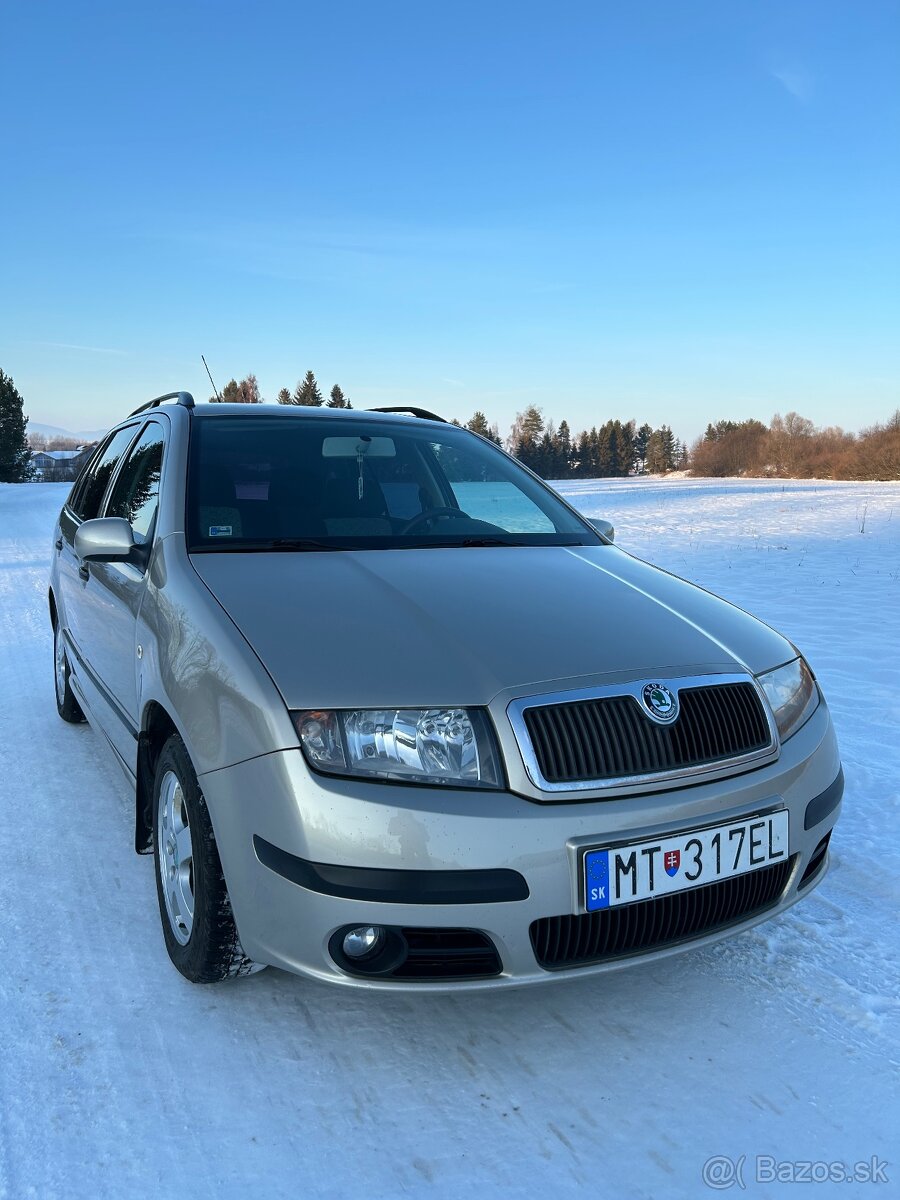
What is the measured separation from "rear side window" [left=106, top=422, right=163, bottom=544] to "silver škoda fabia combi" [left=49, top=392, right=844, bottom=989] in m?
0.25

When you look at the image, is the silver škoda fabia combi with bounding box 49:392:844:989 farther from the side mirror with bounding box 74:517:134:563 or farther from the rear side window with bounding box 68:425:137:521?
the rear side window with bounding box 68:425:137:521

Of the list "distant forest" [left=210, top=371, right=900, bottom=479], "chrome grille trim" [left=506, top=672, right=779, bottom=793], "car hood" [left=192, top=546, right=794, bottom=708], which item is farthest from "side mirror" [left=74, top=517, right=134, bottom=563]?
"distant forest" [left=210, top=371, right=900, bottom=479]

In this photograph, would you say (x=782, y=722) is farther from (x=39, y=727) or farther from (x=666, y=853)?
(x=39, y=727)

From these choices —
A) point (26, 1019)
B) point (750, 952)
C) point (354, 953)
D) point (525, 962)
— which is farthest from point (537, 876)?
point (26, 1019)

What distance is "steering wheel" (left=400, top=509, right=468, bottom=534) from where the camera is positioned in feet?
10.4

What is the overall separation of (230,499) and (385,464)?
761mm

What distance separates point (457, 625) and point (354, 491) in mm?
1188

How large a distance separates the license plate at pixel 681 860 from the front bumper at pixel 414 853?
0.12 ft

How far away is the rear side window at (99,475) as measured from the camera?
4.05m

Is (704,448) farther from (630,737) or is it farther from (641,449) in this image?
(630,737)

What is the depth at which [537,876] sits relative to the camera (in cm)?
187

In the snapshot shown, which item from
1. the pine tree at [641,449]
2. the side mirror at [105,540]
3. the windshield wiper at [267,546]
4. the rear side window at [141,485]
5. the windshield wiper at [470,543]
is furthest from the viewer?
the pine tree at [641,449]

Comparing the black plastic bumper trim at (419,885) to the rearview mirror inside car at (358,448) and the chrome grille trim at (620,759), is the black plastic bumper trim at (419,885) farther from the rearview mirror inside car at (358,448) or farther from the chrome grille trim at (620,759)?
the rearview mirror inside car at (358,448)

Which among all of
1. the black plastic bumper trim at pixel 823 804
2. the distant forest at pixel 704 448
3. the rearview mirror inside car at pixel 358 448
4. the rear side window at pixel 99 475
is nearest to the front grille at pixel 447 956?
the black plastic bumper trim at pixel 823 804
